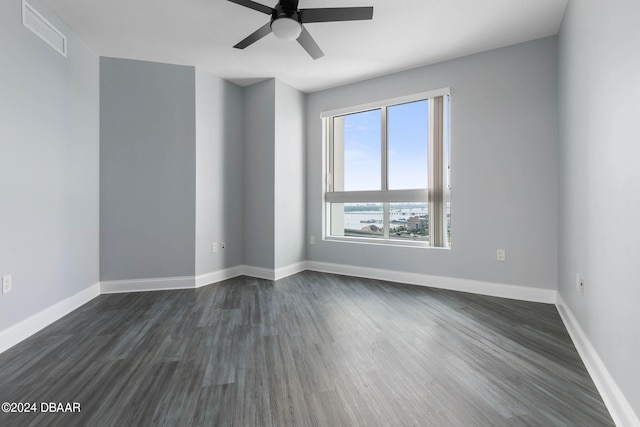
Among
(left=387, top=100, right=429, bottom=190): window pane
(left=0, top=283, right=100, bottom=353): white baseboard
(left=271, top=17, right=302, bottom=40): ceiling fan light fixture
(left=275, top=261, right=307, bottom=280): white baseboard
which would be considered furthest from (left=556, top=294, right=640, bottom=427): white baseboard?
(left=0, top=283, right=100, bottom=353): white baseboard

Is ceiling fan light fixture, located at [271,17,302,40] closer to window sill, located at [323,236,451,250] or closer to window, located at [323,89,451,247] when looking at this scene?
window, located at [323,89,451,247]

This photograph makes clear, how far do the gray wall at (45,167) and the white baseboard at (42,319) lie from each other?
0.04 m

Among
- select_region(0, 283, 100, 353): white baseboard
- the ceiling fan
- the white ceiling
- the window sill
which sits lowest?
select_region(0, 283, 100, 353): white baseboard

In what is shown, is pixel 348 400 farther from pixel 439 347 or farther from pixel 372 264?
pixel 372 264

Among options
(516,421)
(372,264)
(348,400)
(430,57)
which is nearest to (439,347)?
(516,421)

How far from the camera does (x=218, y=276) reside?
146 inches

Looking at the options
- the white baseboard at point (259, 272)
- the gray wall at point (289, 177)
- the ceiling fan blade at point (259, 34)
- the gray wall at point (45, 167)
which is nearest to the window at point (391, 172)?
the gray wall at point (289, 177)

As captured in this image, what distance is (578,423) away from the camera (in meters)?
1.29

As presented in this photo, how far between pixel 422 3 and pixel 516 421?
2793 millimetres

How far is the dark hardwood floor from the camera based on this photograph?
53.1 inches

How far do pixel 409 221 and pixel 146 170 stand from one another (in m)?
3.15

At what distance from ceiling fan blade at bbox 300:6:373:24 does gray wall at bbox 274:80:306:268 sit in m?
1.74

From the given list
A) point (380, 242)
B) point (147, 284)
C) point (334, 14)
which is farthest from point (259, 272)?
point (334, 14)

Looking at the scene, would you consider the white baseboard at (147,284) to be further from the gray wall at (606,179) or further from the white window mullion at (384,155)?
the gray wall at (606,179)
